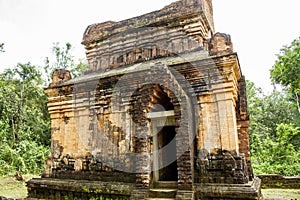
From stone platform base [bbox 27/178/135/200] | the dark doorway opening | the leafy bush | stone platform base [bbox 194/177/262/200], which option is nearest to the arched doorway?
the dark doorway opening

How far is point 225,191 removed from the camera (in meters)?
6.03

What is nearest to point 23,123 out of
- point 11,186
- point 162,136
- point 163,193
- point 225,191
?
point 11,186

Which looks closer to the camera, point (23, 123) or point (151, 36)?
point (151, 36)

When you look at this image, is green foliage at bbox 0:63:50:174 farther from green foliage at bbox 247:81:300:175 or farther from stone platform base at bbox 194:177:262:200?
green foliage at bbox 247:81:300:175

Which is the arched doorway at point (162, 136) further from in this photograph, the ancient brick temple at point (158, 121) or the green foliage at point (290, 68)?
the green foliage at point (290, 68)

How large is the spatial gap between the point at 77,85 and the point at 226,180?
5725 millimetres

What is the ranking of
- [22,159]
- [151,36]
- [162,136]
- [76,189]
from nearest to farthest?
[76,189], [162,136], [151,36], [22,159]

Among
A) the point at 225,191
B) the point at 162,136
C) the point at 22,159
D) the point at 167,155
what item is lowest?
the point at 225,191

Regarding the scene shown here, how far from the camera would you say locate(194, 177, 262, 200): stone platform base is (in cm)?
585

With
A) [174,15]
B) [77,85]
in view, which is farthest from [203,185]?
[174,15]

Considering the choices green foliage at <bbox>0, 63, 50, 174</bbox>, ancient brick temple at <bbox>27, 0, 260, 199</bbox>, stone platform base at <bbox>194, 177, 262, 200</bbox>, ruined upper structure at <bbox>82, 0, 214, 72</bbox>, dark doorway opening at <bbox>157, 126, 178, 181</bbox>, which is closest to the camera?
stone platform base at <bbox>194, 177, 262, 200</bbox>

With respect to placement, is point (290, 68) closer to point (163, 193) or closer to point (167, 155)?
point (167, 155)

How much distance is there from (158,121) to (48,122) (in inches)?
722

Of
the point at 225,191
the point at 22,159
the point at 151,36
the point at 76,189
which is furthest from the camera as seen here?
the point at 22,159
